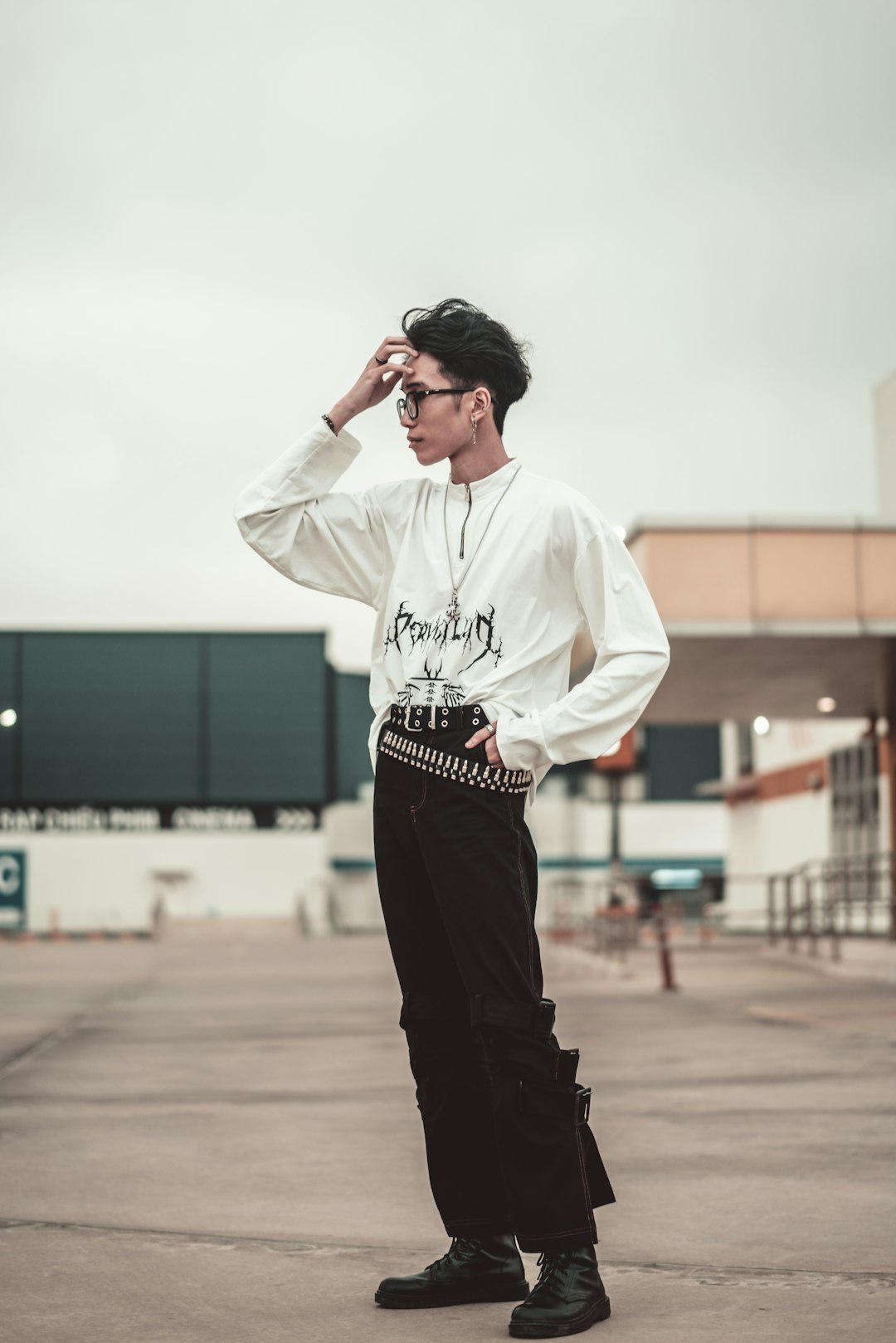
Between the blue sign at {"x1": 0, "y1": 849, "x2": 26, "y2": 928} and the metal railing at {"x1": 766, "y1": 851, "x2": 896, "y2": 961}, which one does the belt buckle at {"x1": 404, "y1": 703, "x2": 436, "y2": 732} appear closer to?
the metal railing at {"x1": 766, "y1": 851, "x2": 896, "y2": 961}

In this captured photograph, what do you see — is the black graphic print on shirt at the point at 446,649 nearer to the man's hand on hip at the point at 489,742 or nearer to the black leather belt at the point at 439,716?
the black leather belt at the point at 439,716

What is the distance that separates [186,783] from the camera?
49906 millimetres

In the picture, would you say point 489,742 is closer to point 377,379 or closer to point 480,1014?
point 480,1014

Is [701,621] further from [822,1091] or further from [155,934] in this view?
[155,934]

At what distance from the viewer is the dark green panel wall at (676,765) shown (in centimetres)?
6003

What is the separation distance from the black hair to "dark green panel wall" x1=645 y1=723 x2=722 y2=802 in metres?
56.7

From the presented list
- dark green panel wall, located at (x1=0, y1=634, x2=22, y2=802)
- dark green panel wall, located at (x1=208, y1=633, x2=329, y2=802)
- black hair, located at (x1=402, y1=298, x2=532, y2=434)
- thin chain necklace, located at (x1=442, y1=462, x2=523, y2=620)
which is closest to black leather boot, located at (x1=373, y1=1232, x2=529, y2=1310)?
thin chain necklace, located at (x1=442, y1=462, x2=523, y2=620)

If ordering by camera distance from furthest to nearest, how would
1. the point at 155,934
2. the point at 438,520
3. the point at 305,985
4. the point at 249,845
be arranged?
the point at 249,845, the point at 155,934, the point at 305,985, the point at 438,520

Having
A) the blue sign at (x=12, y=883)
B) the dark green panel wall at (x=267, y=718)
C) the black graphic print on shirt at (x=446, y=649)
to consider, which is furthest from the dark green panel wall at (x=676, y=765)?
the black graphic print on shirt at (x=446, y=649)

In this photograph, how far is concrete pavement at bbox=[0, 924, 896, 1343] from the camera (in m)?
3.21

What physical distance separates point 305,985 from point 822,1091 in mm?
10359

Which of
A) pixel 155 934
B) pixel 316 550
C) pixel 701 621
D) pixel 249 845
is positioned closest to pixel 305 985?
pixel 701 621

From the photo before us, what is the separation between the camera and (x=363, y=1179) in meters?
4.96

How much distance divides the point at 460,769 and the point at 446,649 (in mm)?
263
